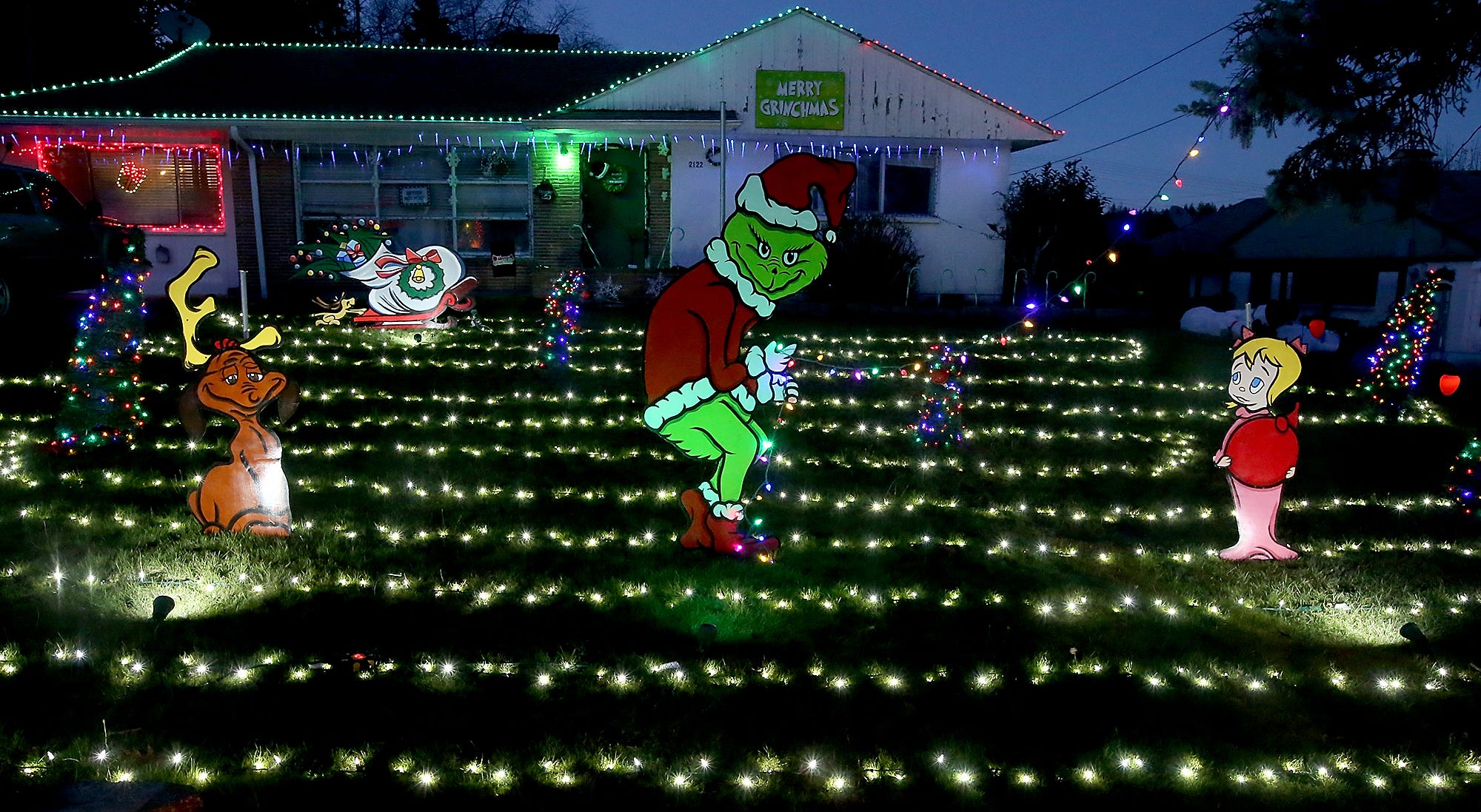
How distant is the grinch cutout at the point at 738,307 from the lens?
16.1ft

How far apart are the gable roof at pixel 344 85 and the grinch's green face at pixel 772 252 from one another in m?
9.62

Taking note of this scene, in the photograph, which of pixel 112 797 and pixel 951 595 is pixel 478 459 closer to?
pixel 951 595

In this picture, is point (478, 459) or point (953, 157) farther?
point (953, 157)

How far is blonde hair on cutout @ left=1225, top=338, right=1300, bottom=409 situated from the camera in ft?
17.3

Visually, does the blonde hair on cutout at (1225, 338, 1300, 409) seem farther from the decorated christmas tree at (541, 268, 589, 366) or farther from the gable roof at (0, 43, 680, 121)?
the gable roof at (0, 43, 680, 121)

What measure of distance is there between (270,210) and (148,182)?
2471 millimetres

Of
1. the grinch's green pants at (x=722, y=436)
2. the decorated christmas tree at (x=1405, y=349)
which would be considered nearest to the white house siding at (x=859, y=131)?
the decorated christmas tree at (x=1405, y=349)

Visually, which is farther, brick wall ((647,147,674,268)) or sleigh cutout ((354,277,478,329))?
brick wall ((647,147,674,268))

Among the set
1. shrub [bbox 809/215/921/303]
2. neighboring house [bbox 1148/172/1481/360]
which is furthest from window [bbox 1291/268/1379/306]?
shrub [bbox 809/215/921/303]

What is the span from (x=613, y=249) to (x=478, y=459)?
8.48 metres

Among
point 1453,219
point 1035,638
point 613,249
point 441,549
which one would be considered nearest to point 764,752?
point 1035,638

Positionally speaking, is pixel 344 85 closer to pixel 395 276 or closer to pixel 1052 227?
pixel 395 276

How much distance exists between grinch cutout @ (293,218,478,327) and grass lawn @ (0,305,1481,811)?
123cm

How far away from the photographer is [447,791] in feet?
10.6
